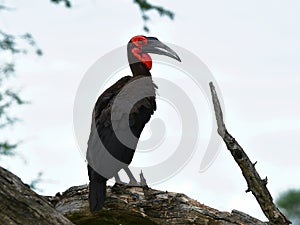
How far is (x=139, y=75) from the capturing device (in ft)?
31.9

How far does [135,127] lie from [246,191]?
2.43 metres

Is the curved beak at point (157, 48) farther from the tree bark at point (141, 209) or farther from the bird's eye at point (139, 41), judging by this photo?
the tree bark at point (141, 209)

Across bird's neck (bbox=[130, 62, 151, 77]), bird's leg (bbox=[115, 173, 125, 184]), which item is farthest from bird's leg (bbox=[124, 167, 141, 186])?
bird's neck (bbox=[130, 62, 151, 77])

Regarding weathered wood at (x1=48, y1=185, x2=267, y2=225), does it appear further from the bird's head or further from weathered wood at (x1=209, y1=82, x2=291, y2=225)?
the bird's head

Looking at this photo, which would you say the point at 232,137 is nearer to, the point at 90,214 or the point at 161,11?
the point at 90,214

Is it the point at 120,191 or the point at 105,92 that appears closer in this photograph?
the point at 120,191

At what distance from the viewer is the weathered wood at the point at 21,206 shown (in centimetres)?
466

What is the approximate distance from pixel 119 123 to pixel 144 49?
1.97 meters

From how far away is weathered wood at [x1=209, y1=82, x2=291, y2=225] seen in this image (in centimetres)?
666

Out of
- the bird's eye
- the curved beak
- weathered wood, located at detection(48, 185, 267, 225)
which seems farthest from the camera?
the bird's eye

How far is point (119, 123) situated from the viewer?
8.45 metres

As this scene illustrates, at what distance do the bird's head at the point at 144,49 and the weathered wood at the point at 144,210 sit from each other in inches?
109

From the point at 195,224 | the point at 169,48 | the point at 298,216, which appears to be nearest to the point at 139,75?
the point at 169,48

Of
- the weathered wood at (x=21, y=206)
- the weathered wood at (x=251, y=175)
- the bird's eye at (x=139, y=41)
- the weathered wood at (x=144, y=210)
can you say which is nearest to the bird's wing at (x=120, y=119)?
the weathered wood at (x=144, y=210)
